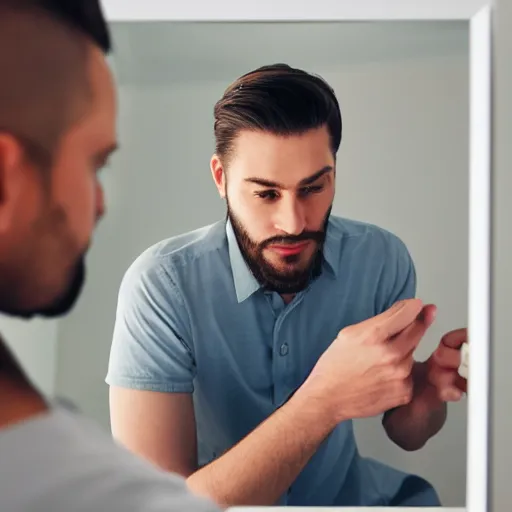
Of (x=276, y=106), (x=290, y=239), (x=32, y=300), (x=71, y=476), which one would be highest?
(x=276, y=106)

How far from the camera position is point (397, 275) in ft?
3.70

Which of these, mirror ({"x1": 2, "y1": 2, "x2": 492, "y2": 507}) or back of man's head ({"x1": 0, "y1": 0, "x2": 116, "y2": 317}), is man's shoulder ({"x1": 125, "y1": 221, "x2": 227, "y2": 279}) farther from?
back of man's head ({"x1": 0, "y1": 0, "x2": 116, "y2": 317})

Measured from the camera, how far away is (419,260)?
1.14m

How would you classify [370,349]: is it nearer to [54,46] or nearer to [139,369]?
[139,369]

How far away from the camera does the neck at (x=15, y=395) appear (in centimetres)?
46

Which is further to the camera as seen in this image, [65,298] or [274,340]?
[274,340]

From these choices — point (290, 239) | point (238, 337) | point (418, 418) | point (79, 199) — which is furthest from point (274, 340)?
Result: point (79, 199)

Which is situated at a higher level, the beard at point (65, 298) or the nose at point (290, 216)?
the nose at point (290, 216)

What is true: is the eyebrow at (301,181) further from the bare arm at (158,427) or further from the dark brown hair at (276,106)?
the bare arm at (158,427)

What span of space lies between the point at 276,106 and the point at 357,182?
0.18 meters

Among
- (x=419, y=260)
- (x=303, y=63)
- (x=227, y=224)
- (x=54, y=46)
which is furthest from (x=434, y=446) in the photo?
(x=54, y=46)

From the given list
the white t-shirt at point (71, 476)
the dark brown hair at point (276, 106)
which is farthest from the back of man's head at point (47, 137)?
the dark brown hair at point (276, 106)

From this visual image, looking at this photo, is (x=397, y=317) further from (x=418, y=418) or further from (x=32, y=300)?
(x=32, y=300)

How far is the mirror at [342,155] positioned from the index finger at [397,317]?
0.07 feet
